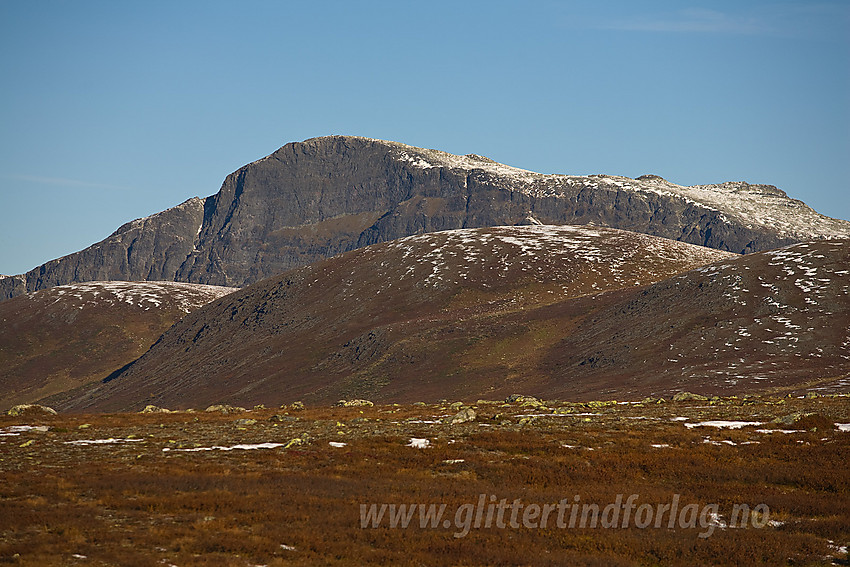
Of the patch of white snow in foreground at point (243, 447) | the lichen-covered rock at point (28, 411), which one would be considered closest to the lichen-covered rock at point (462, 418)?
the patch of white snow in foreground at point (243, 447)

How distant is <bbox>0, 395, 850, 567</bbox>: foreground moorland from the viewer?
936 inches

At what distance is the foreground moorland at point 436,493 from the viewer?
2377cm

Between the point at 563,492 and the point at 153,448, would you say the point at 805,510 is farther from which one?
the point at 153,448

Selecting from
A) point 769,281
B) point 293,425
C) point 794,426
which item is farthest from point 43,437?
point 769,281

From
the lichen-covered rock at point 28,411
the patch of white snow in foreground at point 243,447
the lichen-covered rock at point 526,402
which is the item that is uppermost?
the lichen-covered rock at point 526,402

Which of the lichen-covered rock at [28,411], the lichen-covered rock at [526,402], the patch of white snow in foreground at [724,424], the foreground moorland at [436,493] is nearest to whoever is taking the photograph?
the foreground moorland at [436,493]

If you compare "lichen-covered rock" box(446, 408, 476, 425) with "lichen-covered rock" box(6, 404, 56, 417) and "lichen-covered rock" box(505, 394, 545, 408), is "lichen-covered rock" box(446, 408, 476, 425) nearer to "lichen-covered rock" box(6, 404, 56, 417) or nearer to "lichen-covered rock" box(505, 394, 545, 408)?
"lichen-covered rock" box(505, 394, 545, 408)

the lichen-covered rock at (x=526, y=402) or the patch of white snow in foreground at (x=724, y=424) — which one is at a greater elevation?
the patch of white snow in foreground at (x=724, y=424)

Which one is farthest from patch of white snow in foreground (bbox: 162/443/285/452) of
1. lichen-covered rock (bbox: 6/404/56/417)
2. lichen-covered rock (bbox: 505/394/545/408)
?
lichen-covered rock (bbox: 505/394/545/408)

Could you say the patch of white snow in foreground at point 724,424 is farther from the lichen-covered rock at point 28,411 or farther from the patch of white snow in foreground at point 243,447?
the lichen-covered rock at point 28,411

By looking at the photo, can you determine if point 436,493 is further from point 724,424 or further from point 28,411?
point 28,411

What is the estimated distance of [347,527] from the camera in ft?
85.8

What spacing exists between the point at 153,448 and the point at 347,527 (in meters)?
21.1

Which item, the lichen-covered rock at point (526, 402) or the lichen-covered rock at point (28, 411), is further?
the lichen-covered rock at point (526, 402)
